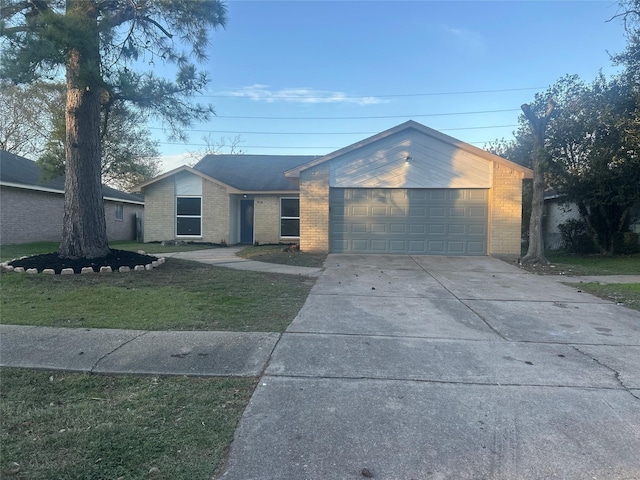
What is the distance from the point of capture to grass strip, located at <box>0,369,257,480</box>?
2.69 metres

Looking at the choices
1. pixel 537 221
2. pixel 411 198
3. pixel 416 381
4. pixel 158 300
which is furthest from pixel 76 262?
pixel 537 221

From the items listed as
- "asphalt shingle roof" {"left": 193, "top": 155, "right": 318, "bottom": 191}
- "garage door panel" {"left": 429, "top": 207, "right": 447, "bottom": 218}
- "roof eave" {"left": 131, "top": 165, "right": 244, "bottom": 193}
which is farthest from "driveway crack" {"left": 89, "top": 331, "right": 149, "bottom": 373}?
"roof eave" {"left": 131, "top": 165, "right": 244, "bottom": 193}

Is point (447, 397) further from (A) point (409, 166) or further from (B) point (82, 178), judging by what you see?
(A) point (409, 166)

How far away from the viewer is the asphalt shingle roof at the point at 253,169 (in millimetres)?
20422

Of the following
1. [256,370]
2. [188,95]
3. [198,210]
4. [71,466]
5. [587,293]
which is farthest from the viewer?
[198,210]

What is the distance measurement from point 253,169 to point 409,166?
10967mm

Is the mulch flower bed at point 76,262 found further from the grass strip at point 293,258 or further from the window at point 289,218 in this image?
the window at point 289,218

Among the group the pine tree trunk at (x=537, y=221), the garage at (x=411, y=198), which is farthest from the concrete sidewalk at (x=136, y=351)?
the pine tree trunk at (x=537, y=221)

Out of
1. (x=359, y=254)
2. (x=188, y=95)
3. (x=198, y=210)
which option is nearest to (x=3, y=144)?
(x=198, y=210)

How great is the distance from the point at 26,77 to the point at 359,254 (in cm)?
1031

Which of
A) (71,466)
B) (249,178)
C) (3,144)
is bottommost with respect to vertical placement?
(71,466)

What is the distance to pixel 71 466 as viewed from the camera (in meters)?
2.69

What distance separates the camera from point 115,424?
320cm

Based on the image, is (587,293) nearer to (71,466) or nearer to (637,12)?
(71,466)
